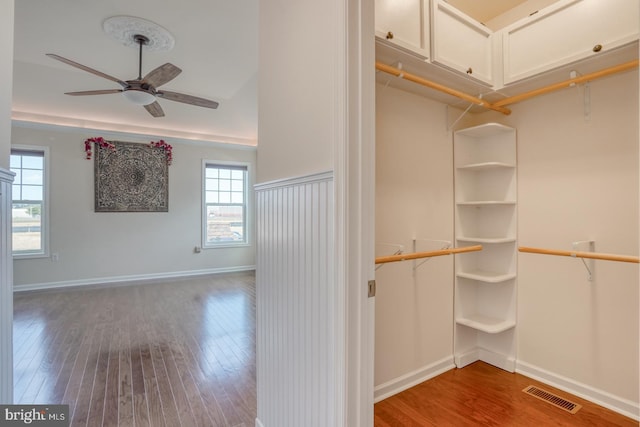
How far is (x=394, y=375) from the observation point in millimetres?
2236

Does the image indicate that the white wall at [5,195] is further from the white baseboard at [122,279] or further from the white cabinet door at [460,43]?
the white baseboard at [122,279]

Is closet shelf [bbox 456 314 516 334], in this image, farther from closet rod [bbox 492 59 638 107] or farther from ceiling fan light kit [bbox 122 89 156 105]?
ceiling fan light kit [bbox 122 89 156 105]

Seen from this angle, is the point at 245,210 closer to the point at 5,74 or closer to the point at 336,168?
the point at 5,74

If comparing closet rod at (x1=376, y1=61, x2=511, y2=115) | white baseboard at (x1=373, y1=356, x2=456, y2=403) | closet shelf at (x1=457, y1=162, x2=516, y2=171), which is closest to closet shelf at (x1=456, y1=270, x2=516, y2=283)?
white baseboard at (x1=373, y1=356, x2=456, y2=403)

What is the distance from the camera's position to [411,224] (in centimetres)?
230

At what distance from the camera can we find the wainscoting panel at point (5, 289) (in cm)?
132

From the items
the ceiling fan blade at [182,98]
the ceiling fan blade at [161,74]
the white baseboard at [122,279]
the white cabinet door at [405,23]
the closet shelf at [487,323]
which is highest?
the ceiling fan blade at [161,74]

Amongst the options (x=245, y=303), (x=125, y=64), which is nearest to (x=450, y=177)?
(x=245, y=303)

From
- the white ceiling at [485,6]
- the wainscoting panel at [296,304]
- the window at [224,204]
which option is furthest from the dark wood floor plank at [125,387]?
the white ceiling at [485,6]

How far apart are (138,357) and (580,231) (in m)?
3.56

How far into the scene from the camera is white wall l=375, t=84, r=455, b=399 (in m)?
2.17

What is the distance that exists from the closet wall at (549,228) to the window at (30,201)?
17.9 ft

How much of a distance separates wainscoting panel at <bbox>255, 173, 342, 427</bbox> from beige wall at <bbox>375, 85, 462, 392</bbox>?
2.59ft

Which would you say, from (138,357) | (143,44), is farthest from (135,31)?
(138,357)
